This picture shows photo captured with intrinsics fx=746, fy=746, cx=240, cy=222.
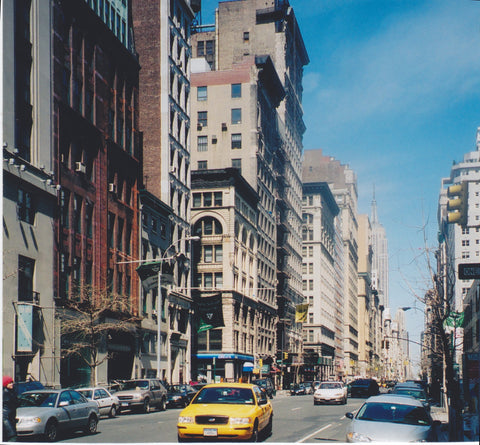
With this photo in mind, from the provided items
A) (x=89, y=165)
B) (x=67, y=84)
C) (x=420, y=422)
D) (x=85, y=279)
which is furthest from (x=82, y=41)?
(x=420, y=422)

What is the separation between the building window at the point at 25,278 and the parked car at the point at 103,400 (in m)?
8.04

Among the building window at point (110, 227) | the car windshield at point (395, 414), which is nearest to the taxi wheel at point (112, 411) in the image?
the car windshield at point (395, 414)

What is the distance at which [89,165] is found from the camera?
168 feet

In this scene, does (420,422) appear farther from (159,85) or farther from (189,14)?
(189,14)

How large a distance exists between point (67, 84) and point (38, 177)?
31.1 feet

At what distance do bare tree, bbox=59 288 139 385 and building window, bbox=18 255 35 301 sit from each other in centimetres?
427

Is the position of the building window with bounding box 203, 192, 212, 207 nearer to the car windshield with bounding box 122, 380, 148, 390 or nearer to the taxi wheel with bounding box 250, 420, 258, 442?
the car windshield with bounding box 122, 380, 148, 390

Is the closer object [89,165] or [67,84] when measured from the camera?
[67,84]

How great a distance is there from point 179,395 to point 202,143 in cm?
5623

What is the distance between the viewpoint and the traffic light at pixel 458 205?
14137 mm

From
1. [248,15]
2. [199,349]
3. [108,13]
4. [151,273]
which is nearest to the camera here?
[151,273]

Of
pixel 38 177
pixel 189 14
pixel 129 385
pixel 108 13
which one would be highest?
pixel 189 14

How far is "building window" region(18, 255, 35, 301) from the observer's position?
38062mm

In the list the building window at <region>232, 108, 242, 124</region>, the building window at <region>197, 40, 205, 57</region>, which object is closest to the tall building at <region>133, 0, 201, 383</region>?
the building window at <region>232, 108, 242, 124</region>
